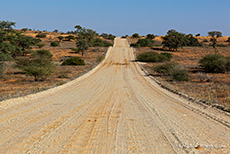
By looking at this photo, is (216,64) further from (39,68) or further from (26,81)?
(26,81)

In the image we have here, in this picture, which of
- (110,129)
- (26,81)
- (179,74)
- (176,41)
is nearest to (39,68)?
(26,81)

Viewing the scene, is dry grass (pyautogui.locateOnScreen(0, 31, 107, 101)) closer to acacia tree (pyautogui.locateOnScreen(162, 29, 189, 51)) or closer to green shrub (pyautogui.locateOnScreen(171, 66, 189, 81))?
green shrub (pyautogui.locateOnScreen(171, 66, 189, 81))

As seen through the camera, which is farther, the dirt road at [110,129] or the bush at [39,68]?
the bush at [39,68]

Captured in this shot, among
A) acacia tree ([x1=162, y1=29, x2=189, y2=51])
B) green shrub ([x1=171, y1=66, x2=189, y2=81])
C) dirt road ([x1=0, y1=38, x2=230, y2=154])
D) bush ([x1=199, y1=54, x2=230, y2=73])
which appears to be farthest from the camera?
acacia tree ([x1=162, y1=29, x2=189, y2=51])

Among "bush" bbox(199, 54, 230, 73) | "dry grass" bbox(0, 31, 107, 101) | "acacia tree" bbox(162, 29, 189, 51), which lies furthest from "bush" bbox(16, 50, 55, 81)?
"acacia tree" bbox(162, 29, 189, 51)

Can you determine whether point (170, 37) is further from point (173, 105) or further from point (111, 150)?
point (111, 150)

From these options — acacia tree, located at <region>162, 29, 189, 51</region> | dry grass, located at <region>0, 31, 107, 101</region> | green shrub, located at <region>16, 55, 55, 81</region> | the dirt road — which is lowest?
dry grass, located at <region>0, 31, 107, 101</region>

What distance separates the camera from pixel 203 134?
6258 millimetres

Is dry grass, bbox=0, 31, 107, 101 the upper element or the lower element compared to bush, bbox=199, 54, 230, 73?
lower

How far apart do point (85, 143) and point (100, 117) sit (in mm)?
2602

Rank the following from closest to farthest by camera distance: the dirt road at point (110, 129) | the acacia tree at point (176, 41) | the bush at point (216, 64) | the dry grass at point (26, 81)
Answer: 1. the dirt road at point (110, 129)
2. the dry grass at point (26, 81)
3. the bush at point (216, 64)
4. the acacia tree at point (176, 41)

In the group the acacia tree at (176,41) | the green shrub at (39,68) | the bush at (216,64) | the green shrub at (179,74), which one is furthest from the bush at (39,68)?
the acacia tree at (176,41)

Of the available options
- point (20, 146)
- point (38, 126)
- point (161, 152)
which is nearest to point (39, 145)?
point (20, 146)

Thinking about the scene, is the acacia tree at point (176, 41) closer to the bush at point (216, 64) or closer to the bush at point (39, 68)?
the bush at point (216, 64)
